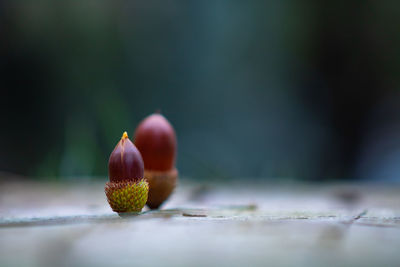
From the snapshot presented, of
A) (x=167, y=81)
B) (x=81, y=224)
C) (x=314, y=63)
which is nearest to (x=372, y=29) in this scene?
(x=314, y=63)

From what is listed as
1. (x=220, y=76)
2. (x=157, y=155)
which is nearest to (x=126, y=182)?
(x=157, y=155)

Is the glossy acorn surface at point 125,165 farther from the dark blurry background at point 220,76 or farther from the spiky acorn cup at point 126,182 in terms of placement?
the dark blurry background at point 220,76

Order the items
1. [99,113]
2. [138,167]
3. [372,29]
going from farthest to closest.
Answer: [372,29] < [99,113] < [138,167]

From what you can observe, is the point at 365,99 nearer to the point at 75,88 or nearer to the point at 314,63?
the point at 314,63

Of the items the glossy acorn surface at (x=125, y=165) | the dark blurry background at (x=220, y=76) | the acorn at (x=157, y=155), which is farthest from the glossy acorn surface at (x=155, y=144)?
the dark blurry background at (x=220, y=76)

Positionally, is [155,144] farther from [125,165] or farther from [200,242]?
[200,242]

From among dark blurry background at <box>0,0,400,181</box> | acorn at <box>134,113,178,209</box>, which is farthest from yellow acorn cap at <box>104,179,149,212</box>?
dark blurry background at <box>0,0,400,181</box>
